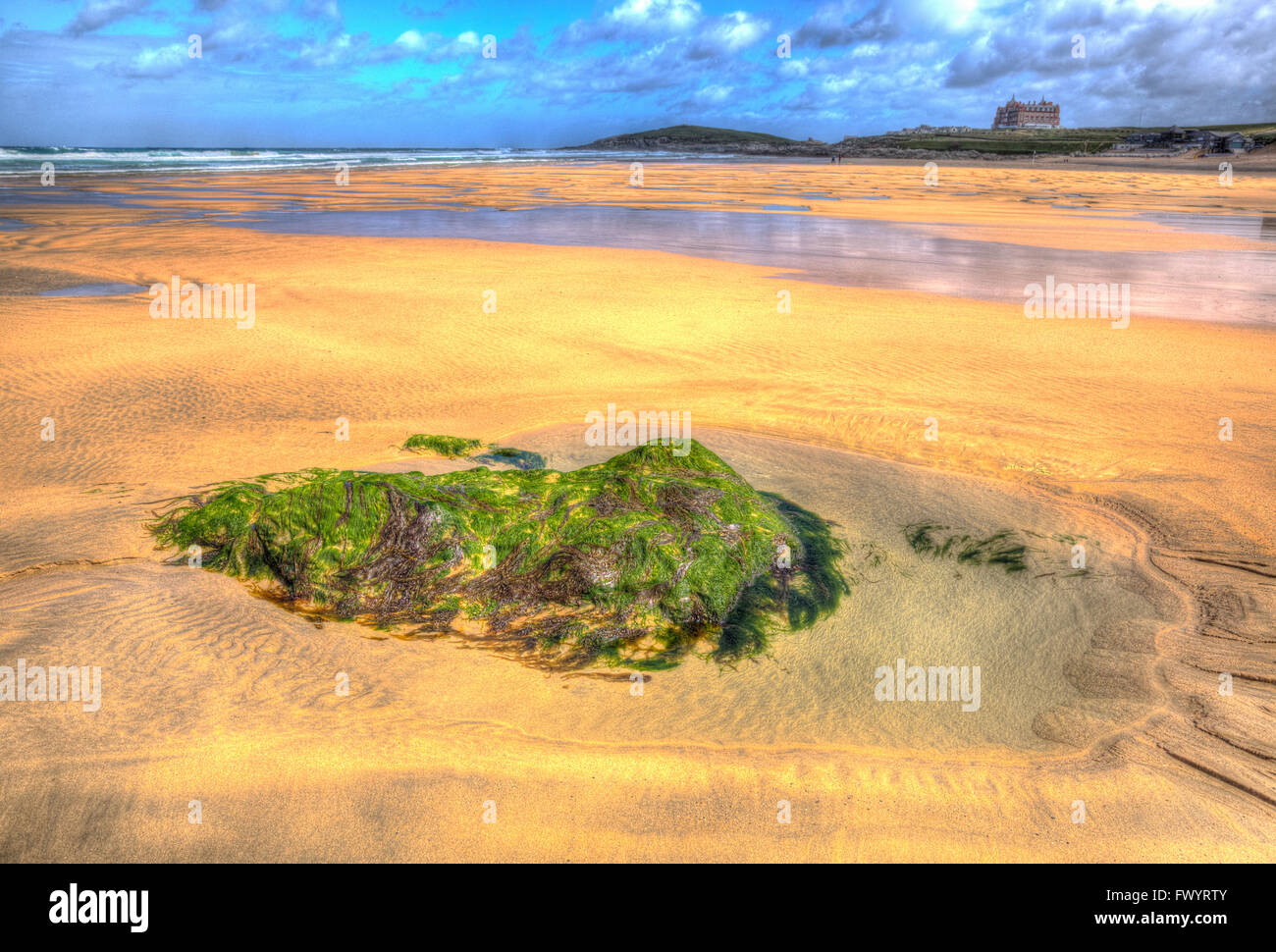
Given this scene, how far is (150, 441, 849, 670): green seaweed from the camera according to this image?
4469mm

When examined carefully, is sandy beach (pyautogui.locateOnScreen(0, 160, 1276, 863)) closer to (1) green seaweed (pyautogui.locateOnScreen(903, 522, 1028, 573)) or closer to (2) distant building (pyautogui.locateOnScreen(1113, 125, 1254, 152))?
(1) green seaweed (pyautogui.locateOnScreen(903, 522, 1028, 573))

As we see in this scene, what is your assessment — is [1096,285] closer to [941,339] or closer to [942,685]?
[941,339]

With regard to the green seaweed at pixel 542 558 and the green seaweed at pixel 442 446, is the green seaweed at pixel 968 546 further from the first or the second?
the green seaweed at pixel 442 446

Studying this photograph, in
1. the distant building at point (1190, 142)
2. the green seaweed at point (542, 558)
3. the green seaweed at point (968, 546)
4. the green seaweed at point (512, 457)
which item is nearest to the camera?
A: the green seaweed at point (542, 558)

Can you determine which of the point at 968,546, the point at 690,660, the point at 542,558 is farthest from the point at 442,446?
the point at 968,546

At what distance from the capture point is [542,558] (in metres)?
4.85

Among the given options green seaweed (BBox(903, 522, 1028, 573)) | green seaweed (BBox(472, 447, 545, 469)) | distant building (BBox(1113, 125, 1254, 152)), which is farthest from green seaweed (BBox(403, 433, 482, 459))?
distant building (BBox(1113, 125, 1254, 152))

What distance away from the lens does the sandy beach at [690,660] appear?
3.18 meters

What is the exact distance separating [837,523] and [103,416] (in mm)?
7467

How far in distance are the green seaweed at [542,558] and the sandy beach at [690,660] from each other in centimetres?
22

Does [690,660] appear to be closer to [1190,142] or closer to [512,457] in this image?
[512,457]

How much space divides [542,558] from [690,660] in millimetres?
1231

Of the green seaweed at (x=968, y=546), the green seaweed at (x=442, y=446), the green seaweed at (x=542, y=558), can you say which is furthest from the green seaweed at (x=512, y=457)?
the green seaweed at (x=968, y=546)
